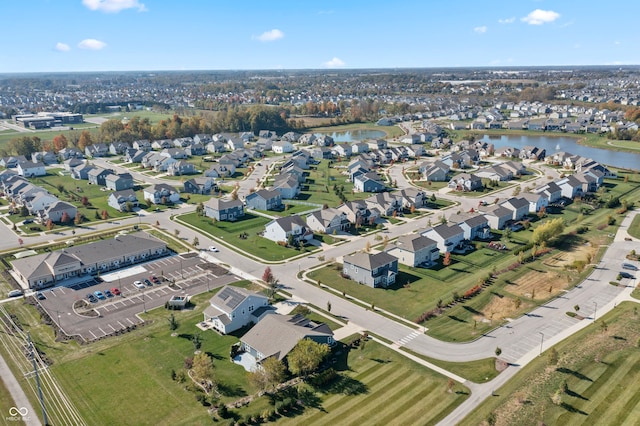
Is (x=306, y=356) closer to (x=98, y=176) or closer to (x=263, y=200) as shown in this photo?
(x=263, y=200)

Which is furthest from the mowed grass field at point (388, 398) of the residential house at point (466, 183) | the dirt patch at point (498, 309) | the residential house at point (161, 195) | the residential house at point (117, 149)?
the residential house at point (117, 149)

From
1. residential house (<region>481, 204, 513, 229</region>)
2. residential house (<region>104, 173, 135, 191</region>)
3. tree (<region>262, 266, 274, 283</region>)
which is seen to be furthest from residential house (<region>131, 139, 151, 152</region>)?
residential house (<region>481, 204, 513, 229</region>)

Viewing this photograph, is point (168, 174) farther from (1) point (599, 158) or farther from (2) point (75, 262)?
(1) point (599, 158)

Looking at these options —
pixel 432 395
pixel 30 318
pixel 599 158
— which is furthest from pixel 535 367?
pixel 599 158

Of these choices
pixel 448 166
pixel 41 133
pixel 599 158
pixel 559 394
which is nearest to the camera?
pixel 559 394

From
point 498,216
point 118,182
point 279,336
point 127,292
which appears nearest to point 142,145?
point 118,182

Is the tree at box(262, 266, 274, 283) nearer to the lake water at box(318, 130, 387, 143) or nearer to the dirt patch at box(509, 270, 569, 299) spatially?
the dirt patch at box(509, 270, 569, 299)
